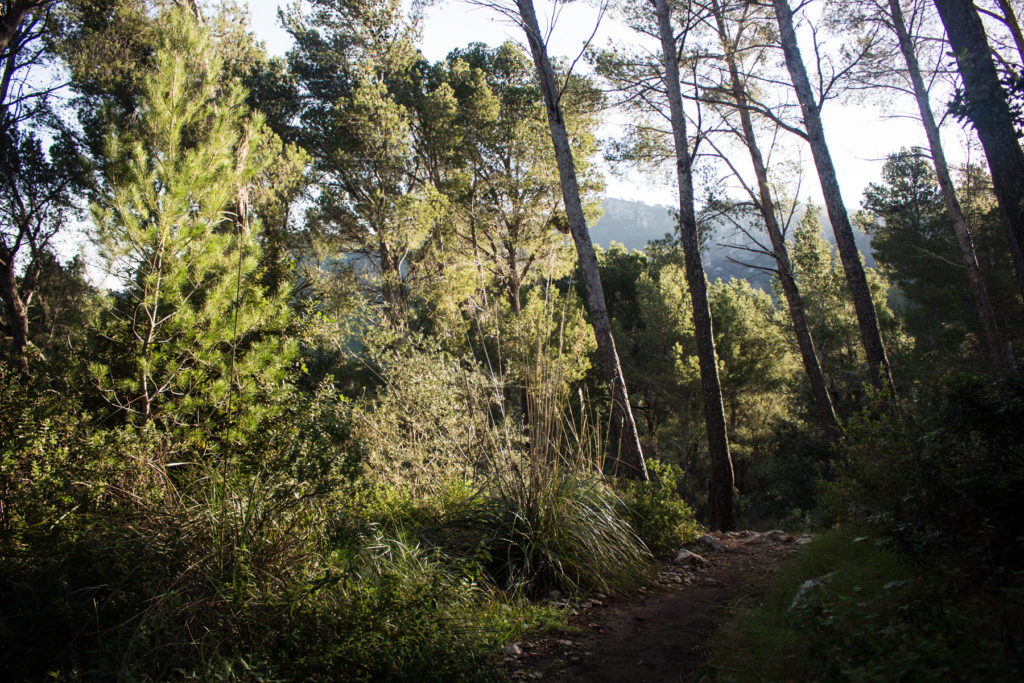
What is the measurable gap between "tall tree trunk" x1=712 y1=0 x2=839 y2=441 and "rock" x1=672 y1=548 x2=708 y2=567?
5064mm

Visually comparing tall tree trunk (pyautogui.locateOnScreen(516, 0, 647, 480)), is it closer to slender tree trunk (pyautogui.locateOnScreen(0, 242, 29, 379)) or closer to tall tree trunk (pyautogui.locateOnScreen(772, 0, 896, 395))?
tall tree trunk (pyautogui.locateOnScreen(772, 0, 896, 395))

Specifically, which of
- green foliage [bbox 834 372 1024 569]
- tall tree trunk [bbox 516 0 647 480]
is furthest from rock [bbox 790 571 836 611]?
tall tree trunk [bbox 516 0 647 480]

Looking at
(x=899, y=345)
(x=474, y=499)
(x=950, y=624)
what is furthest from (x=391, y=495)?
(x=899, y=345)

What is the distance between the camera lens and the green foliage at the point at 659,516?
4.54 m

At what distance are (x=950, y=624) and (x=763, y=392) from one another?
1810 centimetres

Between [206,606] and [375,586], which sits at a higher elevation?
[206,606]

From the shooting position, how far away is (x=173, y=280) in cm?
386

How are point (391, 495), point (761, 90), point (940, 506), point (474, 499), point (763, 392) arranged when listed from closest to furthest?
point (940, 506) < point (474, 499) < point (391, 495) < point (761, 90) < point (763, 392)

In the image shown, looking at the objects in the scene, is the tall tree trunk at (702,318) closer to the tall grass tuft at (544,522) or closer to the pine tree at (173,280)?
the tall grass tuft at (544,522)

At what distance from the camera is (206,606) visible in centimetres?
223

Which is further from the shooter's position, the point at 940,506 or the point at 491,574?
the point at 491,574

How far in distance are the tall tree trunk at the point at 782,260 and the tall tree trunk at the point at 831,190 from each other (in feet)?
5.00

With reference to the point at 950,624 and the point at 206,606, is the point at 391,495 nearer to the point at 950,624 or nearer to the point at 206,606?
the point at 206,606

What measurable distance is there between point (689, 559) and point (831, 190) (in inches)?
191
